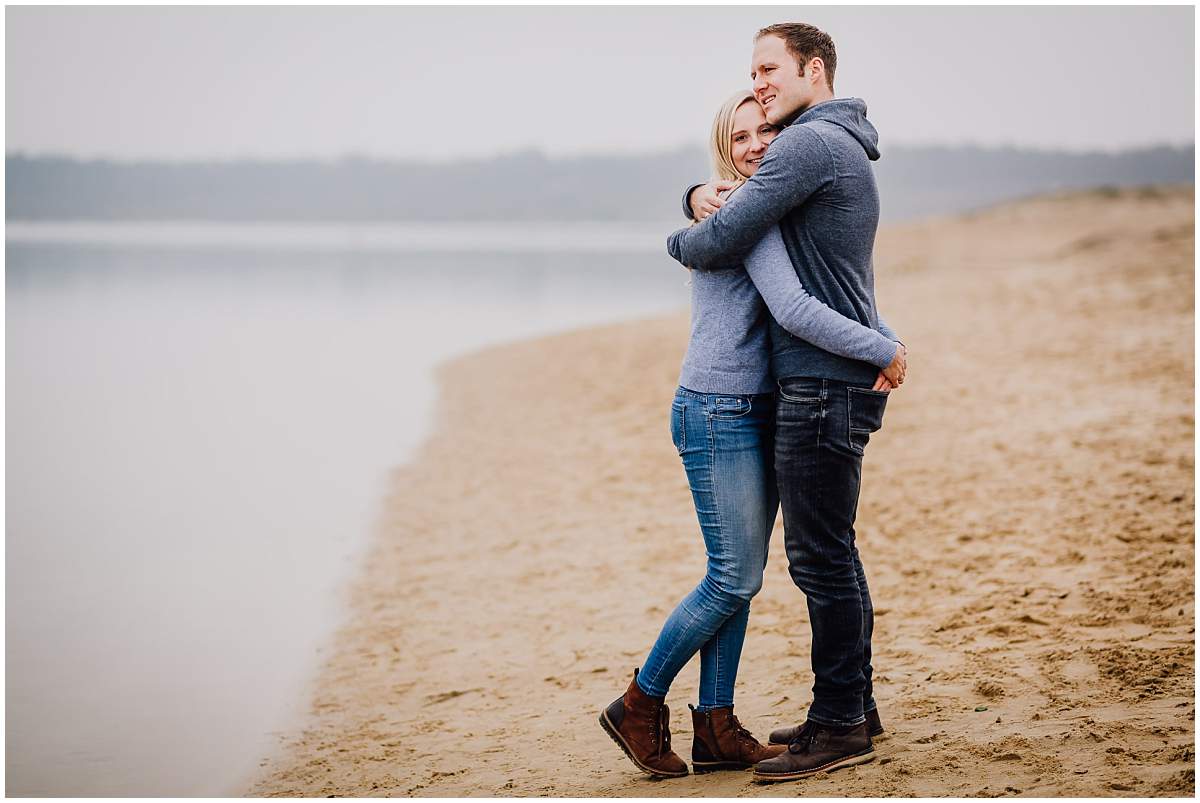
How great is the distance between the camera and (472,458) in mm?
8508

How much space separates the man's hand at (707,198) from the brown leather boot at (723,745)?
122 centimetres

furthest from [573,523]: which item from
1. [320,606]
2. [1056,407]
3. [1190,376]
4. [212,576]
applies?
[1190,376]

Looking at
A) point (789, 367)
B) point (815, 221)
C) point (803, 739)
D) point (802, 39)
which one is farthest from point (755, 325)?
point (803, 739)

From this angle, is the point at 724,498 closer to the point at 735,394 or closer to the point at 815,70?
the point at 735,394

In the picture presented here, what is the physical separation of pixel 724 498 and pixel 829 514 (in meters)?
0.24

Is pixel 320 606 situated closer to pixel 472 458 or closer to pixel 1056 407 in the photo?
pixel 472 458

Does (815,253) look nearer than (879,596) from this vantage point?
Yes

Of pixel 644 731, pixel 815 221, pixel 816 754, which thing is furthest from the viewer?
pixel 644 731

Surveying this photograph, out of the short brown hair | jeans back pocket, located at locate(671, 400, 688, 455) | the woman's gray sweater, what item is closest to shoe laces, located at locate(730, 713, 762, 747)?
jeans back pocket, located at locate(671, 400, 688, 455)

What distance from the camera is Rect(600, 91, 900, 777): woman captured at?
8.48 feet

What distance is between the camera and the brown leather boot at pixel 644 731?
294 centimetres

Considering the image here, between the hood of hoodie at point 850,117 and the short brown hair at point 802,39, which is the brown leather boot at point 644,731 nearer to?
the hood of hoodie at point 850,117

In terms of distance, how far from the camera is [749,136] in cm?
273

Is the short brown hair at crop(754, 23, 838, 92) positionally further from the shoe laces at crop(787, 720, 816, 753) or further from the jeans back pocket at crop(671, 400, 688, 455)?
the shoe laces at crop(787, 720, 816, 753)
